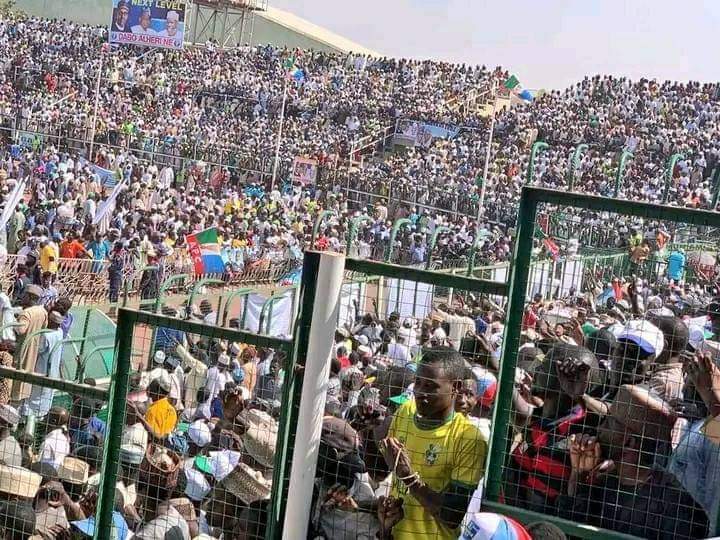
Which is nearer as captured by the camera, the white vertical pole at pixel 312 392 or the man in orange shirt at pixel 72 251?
the white vertical pole at pixel 312 392

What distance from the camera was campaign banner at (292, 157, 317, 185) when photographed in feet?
76.9

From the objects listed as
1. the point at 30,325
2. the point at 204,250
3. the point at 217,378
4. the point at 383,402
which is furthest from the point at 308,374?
the point at 204,250

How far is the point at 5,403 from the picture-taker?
4.55 m

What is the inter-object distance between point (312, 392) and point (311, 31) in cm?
5346

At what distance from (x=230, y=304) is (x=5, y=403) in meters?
3.75

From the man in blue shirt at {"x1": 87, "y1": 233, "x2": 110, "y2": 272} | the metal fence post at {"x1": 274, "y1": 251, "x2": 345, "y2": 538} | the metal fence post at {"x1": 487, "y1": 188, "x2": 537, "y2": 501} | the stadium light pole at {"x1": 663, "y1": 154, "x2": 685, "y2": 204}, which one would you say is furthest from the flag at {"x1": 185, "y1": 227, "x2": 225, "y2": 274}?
the metal fence post at {"x1": 487, "y1": 188, "x2": 537, "y2": 501}

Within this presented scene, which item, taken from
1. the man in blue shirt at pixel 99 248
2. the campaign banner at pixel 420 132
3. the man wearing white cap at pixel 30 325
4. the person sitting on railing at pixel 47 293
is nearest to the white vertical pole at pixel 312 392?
the man wearing white cap at pixel 30 325

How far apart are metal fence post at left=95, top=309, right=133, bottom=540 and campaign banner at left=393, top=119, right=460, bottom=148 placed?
1037 inches

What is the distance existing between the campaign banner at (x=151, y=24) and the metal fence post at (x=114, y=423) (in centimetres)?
3363

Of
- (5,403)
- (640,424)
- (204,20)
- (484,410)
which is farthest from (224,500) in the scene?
(204,20)

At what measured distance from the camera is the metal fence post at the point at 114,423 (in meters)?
3.10

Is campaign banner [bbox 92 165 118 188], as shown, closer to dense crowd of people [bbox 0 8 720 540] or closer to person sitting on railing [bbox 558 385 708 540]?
dense crowd of people [bbox 0 8 720 540]

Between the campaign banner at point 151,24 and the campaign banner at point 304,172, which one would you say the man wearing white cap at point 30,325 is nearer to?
the campaign banner at point 304,172

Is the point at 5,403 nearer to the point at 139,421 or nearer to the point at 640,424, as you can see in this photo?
the point at 139,421
